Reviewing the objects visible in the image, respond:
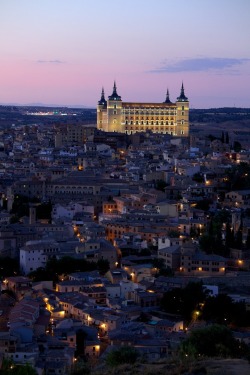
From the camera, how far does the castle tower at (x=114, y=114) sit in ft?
126

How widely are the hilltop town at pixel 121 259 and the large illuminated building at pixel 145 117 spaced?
1342cm

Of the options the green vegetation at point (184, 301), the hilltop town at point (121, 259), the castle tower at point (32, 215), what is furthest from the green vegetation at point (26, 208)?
the green vegetation at point (184, 301)

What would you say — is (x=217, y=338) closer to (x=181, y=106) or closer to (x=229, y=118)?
(x=181, y=106)

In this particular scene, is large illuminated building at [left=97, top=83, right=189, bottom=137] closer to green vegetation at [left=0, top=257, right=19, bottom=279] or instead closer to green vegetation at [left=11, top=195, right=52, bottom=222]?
green vegetation at [left=11, top=195, right=52, bottom=222]

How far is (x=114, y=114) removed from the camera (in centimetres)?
3850

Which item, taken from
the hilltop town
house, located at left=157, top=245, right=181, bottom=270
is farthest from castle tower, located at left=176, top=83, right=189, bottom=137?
house, located at left=157, top=245, right=181, bottom=270

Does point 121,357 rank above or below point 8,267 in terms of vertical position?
above

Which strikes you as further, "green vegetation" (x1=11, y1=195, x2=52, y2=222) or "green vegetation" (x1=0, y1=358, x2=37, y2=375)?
"green vegetation" (x1=11, y1=195, x2=52, y2=222)

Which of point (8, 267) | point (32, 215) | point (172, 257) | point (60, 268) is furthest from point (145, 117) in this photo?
point (60, 268)

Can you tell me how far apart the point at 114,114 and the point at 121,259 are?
955 inches

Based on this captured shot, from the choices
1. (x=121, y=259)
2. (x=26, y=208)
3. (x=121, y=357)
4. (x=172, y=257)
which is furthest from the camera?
(x=26, y=208)

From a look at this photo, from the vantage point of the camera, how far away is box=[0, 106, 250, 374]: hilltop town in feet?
34.1

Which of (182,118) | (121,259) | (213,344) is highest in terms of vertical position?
(182,118)

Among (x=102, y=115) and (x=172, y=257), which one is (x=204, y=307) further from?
(x=102, y=115)
